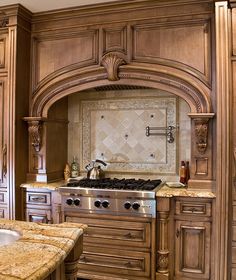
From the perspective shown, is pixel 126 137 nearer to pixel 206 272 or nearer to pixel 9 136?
pixel 9 136

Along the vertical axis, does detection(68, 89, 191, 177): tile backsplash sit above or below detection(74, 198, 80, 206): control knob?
above

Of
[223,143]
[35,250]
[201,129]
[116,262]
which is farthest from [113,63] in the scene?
[35,250]

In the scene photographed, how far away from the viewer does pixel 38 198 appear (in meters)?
3.28

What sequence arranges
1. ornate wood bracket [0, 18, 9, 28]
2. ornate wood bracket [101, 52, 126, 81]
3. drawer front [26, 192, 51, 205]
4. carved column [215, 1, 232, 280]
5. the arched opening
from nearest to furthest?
carved column [215, 1, 232, 280]
the arched opening
ornate wood bracket [101, 52, 126, 81]
drawer front [26, 192, 51, 205]
ornate wood bracket [0, 18, 9, 28]

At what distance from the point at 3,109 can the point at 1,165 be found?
0.62 metres

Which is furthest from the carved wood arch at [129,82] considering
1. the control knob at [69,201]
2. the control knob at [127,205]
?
the control knob at [127,205]

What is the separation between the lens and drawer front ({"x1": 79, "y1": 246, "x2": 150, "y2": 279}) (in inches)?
112

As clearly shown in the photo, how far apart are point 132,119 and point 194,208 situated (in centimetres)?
132

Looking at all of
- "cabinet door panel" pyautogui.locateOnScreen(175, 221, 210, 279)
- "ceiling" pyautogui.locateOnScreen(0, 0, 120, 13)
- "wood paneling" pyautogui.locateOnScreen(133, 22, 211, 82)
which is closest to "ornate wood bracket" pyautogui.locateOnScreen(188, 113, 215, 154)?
"wood paneling" pyautogui.locateOnScreen(133, 22, 211, 82)

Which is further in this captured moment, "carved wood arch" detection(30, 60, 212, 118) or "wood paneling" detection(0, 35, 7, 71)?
"wood paneling" detection(0, 35, 7, 71)

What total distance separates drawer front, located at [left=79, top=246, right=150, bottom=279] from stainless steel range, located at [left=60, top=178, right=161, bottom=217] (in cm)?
38

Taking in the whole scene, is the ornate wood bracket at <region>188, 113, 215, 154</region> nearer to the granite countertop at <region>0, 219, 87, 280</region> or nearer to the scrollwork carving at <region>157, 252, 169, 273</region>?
the scrollwork carving at <region>157, 252, 169, 273</region>

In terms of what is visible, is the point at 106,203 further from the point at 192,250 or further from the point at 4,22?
the point at 4,22

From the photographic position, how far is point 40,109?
3418 mm
